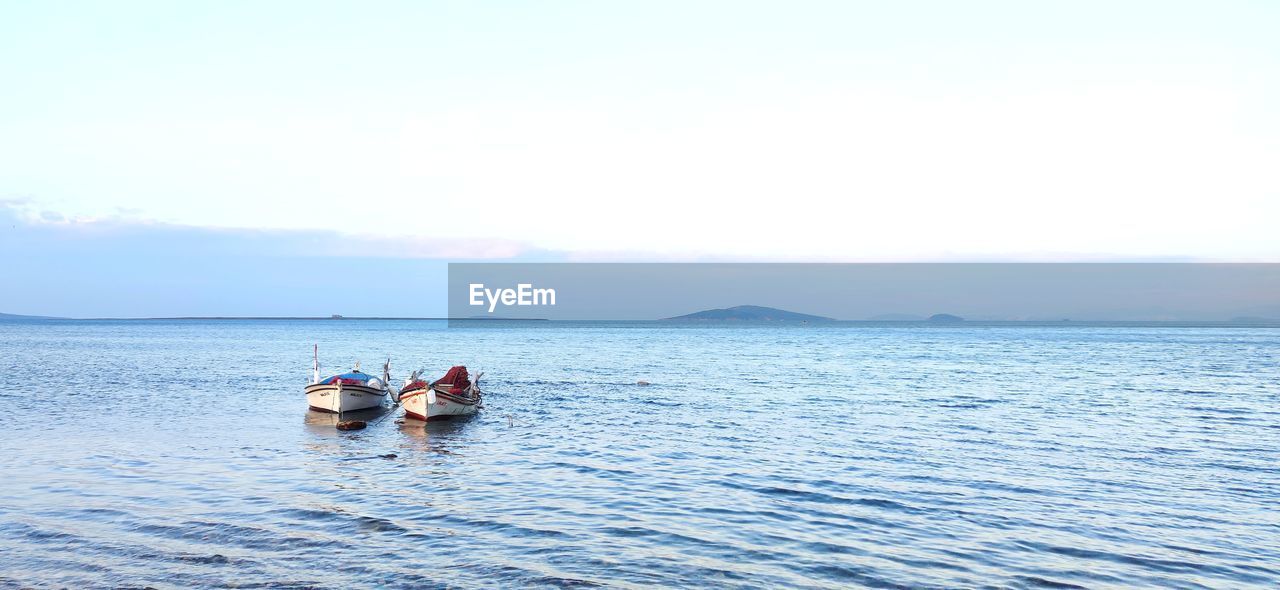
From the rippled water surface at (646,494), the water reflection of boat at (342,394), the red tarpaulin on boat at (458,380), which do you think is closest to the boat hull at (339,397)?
the water reflection of boat at (342,394)

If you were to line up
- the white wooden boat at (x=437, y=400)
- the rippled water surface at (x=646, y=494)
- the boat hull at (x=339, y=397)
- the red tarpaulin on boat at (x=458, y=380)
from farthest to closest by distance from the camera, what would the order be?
the red tarpaulin on boat at (x=458, y=380), the boat hull at (x=339, y=397), the white wooden boat at (x=437, y=400), the rippled water surface at (x=646, y=494)

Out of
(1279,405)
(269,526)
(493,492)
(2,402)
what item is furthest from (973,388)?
(2,402)

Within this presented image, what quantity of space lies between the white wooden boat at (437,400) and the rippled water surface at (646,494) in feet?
3.78

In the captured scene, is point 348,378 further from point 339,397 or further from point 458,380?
point 458,380

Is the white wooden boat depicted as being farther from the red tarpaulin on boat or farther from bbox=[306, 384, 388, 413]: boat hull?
bbox=[306, 384, 388, 413]: boat hull

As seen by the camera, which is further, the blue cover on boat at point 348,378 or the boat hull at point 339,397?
the blue cover on boat at point 348,378

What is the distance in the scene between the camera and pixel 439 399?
110 feet

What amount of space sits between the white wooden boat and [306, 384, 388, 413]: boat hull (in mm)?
2439

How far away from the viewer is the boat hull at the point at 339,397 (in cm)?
3472

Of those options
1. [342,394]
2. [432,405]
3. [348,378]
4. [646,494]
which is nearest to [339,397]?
[342,394]

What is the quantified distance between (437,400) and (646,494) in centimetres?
1636

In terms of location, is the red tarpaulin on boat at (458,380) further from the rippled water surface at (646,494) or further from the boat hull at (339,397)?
the boat hull at (339,397)

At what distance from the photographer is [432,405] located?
33.3 meters

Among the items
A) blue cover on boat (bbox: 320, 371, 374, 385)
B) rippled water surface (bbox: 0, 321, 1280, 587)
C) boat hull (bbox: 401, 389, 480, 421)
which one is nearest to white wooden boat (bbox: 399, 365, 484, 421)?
boat hull (bbox: 401, 389, 480, 421)
